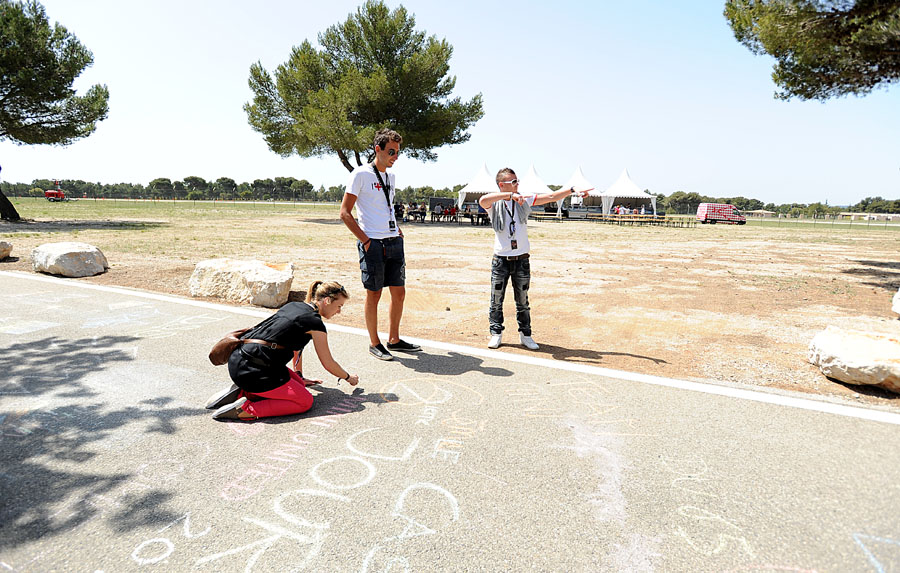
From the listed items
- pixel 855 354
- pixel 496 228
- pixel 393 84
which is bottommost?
pixel 855 354

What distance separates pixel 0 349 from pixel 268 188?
83.8 m

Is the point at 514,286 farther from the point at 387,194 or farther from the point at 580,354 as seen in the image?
the point at 387,194

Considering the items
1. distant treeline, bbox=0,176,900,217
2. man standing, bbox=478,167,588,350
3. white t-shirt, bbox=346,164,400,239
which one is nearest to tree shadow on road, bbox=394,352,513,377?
man standing, bbox=478,167,588,350

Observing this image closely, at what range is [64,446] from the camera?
279cm

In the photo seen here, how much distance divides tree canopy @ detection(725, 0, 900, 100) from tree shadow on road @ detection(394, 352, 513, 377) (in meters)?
11.6

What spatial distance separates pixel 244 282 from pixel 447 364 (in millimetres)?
3690

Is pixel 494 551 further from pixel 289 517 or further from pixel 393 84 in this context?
pixel 393 84

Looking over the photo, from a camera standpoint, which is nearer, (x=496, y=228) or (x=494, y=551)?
(x=494, y=551)

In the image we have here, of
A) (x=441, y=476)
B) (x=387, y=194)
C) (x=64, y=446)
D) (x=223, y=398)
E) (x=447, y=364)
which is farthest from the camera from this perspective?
A: (x=387, y=194)

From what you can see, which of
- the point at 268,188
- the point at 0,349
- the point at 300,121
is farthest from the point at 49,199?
the point at 0,349

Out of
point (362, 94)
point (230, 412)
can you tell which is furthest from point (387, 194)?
point (362, 94)

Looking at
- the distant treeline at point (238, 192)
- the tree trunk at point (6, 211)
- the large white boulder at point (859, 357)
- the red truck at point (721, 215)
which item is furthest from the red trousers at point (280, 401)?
the distant treeline at point (238, 192)

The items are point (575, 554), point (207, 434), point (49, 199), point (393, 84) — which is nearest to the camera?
point (575, 554)

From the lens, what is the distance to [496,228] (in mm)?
4906
